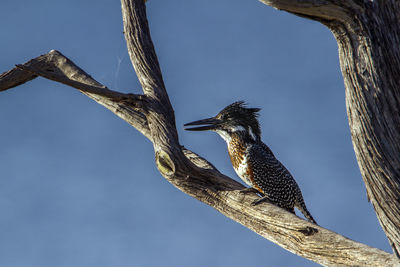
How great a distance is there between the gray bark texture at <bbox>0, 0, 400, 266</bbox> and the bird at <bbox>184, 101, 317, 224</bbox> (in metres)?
0.71

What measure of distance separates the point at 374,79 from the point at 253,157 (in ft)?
9.25

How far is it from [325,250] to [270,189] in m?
1.71

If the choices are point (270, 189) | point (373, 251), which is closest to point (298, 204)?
point (270, 189)

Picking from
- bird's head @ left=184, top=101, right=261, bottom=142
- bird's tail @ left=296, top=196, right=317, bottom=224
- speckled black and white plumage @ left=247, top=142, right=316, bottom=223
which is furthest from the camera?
bird's head @ left=184, top=101, right=261, bottom=142

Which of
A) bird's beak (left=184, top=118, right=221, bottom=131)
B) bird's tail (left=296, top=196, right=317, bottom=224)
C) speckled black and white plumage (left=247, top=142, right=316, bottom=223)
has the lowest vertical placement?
bird's tail (left=296, top=196, right=317, bottom=224)

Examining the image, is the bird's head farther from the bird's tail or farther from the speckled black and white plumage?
the bird's tail

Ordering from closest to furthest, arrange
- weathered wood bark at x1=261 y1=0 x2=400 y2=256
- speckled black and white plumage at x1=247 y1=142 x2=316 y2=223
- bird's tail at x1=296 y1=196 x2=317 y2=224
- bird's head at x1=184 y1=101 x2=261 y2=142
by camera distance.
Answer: weathered wood bark at x1=261 y1=0 x2=400 y2=256 → speckled black and white plumage at x1=247 y1=142 x2=316 y2=223 → bird's tail at x1=296 y1=196 x2=317 y2=224 → bird's head at x1=184 y1=101 x2=261 y2=142

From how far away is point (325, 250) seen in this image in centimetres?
393

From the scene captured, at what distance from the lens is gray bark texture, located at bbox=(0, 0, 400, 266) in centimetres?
322

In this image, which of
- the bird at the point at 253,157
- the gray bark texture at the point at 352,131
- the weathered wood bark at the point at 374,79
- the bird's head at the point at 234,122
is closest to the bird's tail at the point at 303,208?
the bird at the point at 253,157

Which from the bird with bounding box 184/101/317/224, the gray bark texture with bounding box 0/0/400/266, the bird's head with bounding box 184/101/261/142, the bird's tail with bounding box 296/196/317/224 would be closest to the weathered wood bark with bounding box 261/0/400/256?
the gray bark texture with bounding box 0/0/400/266

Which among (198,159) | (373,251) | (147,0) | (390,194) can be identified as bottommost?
(373,251)

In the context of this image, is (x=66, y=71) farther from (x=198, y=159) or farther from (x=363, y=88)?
(x=363, y=88)

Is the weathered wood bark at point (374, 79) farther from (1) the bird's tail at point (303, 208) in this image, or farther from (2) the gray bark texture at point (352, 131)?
(1) the bird's tail at point (303, 208)
